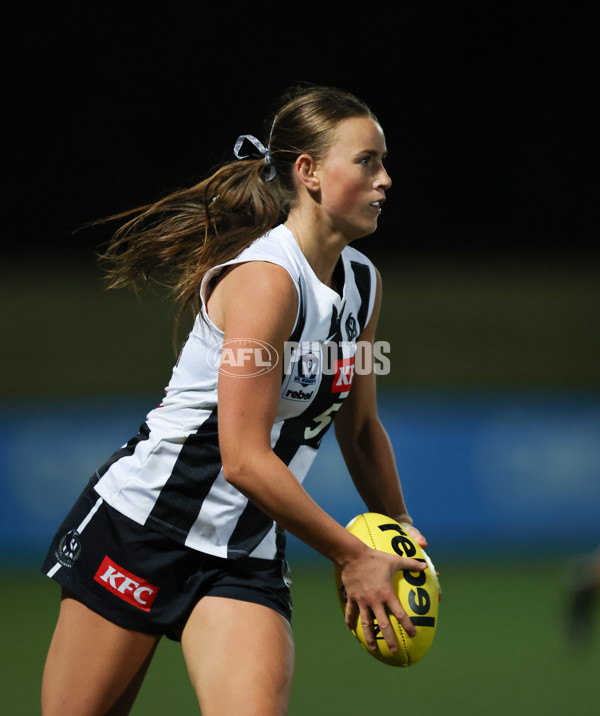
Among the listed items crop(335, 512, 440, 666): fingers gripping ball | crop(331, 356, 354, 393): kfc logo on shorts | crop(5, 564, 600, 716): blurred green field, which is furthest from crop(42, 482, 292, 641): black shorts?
crop(5, 564, 600, 716): blurred green field

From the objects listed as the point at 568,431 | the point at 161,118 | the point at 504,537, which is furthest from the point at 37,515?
the point at 161,118

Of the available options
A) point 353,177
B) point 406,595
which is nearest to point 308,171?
point 353,177

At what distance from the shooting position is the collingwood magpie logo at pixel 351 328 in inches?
85.8

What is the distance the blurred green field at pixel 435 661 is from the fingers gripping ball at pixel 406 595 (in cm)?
166

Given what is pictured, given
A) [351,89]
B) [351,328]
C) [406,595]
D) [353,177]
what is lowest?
[406,595]

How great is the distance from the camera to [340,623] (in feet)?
16.0

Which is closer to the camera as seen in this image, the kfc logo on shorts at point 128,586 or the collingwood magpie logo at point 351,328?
the kfc logo on shorts at point 128,586

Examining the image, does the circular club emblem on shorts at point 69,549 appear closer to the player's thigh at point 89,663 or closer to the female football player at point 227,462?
the female football player at point 227,462

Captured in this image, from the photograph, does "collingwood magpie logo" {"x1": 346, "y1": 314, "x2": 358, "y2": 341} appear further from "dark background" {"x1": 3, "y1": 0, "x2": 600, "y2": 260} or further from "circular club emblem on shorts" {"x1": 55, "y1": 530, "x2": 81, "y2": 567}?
"dark background" {"x1": 3, "y1": 0, "x2": 600, "y2": 260}

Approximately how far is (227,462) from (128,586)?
1.51 feet

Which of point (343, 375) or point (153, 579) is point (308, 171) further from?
point (153, 579)

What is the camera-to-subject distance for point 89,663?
2053 millimetres

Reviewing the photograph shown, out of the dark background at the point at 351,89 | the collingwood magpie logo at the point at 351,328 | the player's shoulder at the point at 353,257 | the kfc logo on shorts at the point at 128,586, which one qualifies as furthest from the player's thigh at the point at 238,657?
the dark background at the point at 351,89

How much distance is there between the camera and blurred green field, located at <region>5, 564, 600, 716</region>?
364cm
